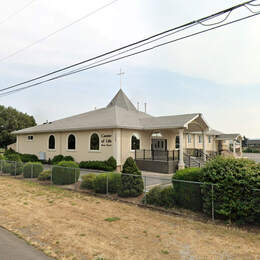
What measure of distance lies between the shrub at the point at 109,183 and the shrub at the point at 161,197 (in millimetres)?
1794

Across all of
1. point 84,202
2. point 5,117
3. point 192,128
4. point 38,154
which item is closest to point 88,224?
point 84,202

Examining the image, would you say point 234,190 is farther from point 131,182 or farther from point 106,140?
point 106,140

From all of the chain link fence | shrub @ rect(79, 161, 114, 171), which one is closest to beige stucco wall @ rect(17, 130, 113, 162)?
shrub @ rect(79, 161, 114, 171)

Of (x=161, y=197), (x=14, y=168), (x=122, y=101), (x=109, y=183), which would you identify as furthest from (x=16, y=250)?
(x=122, y=101)

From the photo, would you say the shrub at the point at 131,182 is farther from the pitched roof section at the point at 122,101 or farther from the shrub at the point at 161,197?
the pitched roof section at the point at 122,101

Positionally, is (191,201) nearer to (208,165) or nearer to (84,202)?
(208,165)

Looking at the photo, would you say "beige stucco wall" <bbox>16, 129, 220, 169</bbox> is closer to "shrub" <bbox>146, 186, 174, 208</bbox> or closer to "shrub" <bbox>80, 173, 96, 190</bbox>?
"shrub" <bbox>80, 173, 96, 190</bbox>

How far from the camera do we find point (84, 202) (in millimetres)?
9062

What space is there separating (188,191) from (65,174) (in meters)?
7.31

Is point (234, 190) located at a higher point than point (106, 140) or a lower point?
lower

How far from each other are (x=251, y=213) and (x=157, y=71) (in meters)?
12.1

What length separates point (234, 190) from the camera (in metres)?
6.43

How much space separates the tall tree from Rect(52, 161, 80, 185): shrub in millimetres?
30129

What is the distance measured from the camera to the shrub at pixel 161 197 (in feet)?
26.2
